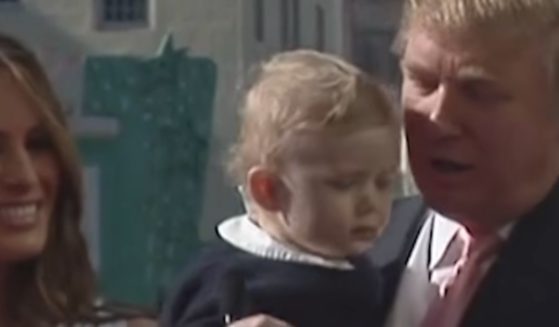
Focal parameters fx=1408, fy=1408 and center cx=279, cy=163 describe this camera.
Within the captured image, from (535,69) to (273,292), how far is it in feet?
0.65

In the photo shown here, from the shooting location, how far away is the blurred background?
2.01 metres

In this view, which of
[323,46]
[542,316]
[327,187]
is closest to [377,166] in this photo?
[327,187]

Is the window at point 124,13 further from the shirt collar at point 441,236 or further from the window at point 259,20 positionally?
the shirt collar at point 441,236

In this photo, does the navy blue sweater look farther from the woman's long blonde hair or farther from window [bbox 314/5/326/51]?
window [bbox 314/5/326/51]

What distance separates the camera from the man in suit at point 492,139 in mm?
775

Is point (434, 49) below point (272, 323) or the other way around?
the other way around

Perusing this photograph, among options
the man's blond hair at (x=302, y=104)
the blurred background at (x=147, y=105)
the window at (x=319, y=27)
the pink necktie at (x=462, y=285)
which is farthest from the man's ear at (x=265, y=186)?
the blurred background at (x=147, y=105)

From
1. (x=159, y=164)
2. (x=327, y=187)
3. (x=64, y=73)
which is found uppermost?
(x=327, y=187)

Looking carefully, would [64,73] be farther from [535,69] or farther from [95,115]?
[535,69]

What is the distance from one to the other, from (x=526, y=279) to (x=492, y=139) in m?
0.08

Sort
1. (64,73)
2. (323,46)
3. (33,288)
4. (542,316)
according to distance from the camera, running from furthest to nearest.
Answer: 1. (64,73)
2. (323,46)
3. (33,288)
4. (542,316)

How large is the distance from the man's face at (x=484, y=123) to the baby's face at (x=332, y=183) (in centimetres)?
4

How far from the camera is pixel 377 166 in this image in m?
0.85

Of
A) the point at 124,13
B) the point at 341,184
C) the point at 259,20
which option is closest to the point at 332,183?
the point at 341,184
